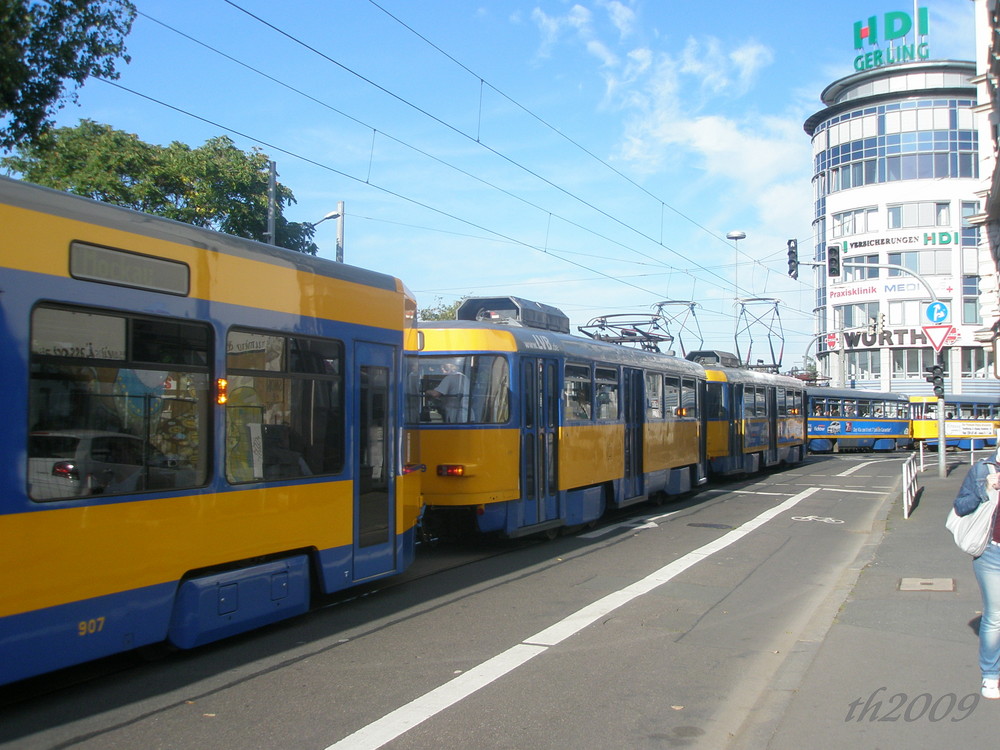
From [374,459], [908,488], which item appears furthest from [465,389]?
[908,488]

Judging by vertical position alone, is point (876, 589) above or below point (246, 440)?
below

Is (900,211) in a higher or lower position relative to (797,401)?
higher

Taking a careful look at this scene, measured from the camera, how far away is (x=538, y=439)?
12.1 m

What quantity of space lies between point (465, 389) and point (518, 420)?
0.82m

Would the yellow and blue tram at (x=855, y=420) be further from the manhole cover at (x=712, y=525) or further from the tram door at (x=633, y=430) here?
the manhole cover at (x=712, y=525)

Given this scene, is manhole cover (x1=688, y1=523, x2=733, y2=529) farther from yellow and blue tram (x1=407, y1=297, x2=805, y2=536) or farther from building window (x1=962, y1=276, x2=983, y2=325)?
building window (x1=962, y1=276, x2=983, y2=325)

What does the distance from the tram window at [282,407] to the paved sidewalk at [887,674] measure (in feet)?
12.7

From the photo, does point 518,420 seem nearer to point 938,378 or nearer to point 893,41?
point 938,378

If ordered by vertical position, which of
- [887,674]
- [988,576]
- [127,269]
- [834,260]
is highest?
[834,260]

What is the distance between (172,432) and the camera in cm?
606

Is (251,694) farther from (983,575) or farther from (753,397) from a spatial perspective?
(753,397)

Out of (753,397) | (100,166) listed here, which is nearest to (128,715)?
(100,166)

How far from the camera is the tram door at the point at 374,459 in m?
7.91

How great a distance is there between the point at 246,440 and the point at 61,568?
5.72 feet
